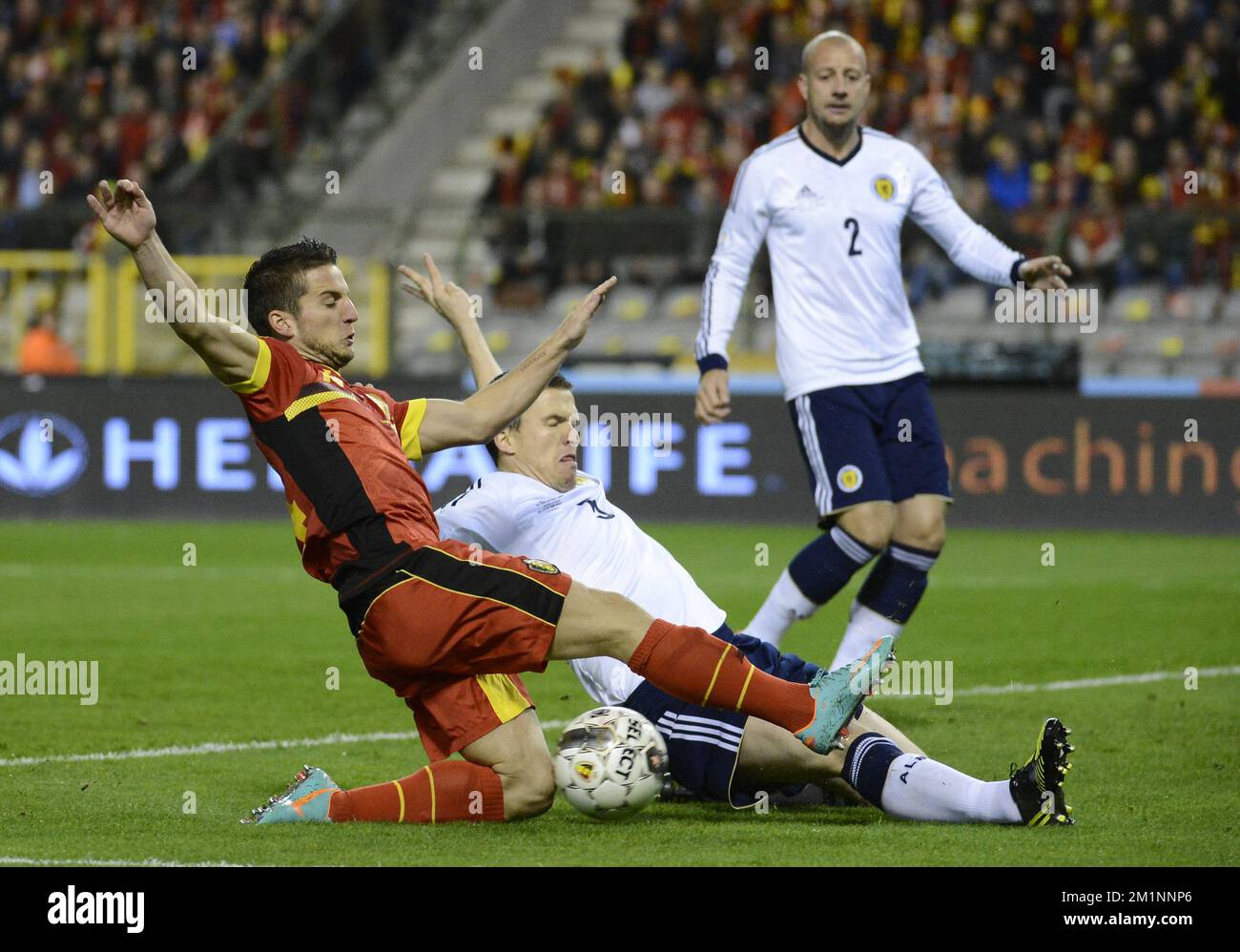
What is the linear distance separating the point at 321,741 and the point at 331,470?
1.97m

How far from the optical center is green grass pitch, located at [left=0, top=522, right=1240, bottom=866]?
201 inches

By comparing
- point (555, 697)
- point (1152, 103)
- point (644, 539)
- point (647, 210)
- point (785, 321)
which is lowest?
point (555, 697)

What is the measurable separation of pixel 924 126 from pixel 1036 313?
14.4 feet

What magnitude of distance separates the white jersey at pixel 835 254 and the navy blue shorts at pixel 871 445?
0.07 metres

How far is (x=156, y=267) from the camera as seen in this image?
5.05 meters

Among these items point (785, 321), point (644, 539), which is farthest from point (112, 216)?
point (785, 321)

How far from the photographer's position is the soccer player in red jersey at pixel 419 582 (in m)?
5.14

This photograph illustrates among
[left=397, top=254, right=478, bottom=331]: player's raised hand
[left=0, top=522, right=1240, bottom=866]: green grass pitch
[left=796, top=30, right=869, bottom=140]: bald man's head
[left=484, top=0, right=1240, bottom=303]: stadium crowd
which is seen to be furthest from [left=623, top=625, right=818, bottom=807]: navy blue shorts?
[left=484, top=0, right=1240, bottom=303]: stadium crowd

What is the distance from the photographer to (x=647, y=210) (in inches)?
674

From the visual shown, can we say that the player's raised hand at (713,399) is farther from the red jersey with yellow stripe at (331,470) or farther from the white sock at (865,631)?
the red jersey with yellow stripe at (331,470)

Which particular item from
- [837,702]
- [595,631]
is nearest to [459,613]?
[595,631]

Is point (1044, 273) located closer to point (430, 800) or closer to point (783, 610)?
point (783, 610)

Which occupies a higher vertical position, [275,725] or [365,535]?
[365,535]

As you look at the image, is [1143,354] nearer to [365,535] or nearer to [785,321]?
[785,321]
